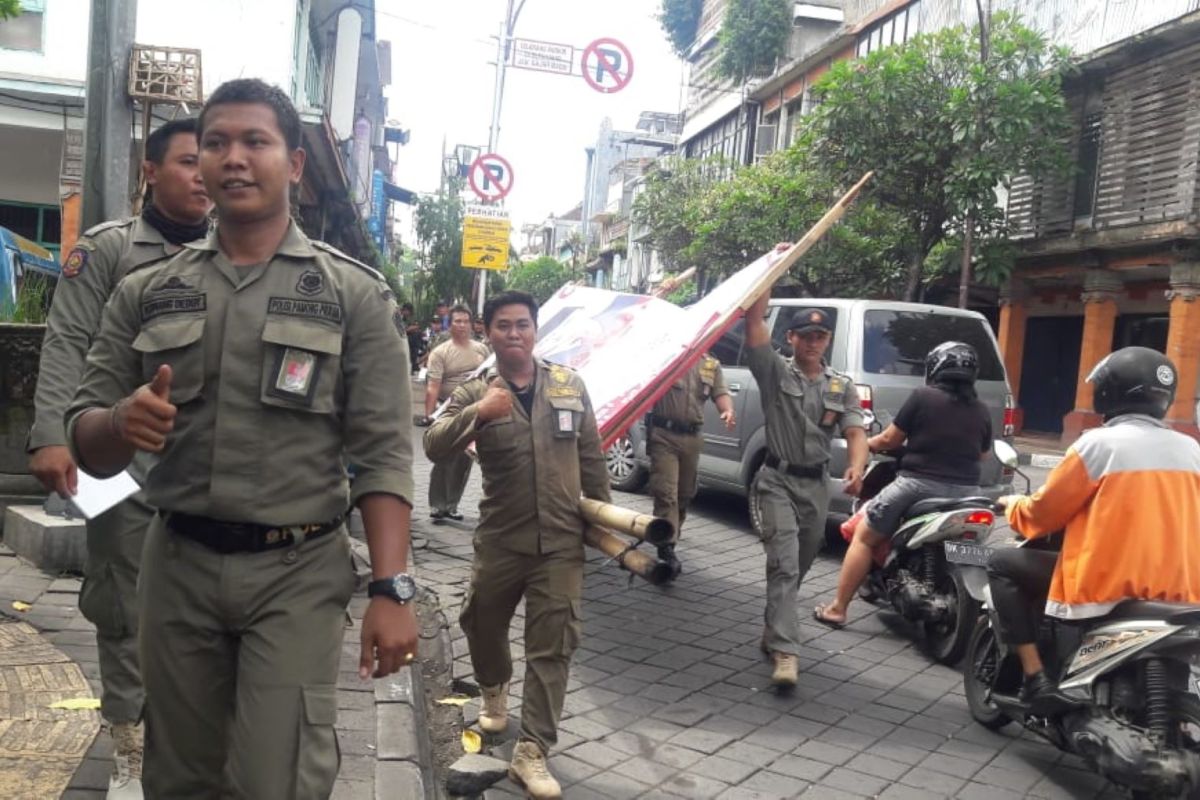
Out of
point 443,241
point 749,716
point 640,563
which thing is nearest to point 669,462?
point 749,716

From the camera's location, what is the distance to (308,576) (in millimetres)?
2234

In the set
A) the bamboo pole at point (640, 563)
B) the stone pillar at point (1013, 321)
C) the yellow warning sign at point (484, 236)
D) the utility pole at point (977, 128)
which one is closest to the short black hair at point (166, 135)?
the bamboo pole at point (640, 563)

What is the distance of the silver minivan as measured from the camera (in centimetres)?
782

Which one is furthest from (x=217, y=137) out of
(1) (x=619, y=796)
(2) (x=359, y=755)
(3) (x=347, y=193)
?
(3) (x=347, y=193)

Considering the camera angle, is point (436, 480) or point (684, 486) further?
point (436, 480)

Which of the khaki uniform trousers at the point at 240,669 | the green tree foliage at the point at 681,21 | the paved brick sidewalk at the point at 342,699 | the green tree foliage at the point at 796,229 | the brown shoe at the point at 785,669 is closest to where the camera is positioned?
the khaki uniform trousers at the point at 240,669

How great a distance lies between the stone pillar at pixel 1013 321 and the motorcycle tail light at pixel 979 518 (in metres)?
17.3

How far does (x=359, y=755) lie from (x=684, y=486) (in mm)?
4127

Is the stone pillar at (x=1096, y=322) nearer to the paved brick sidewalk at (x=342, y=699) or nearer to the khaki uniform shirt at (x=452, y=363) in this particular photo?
the khaki uniform shirt at (x=452, y=363)

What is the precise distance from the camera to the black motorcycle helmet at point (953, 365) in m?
5.74

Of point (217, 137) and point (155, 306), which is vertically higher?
point (217, 137)

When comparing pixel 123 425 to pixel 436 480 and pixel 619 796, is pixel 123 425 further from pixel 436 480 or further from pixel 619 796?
pixel 436 480

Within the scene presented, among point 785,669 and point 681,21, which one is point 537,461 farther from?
point 681,21

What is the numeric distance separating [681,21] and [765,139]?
9617 mm
